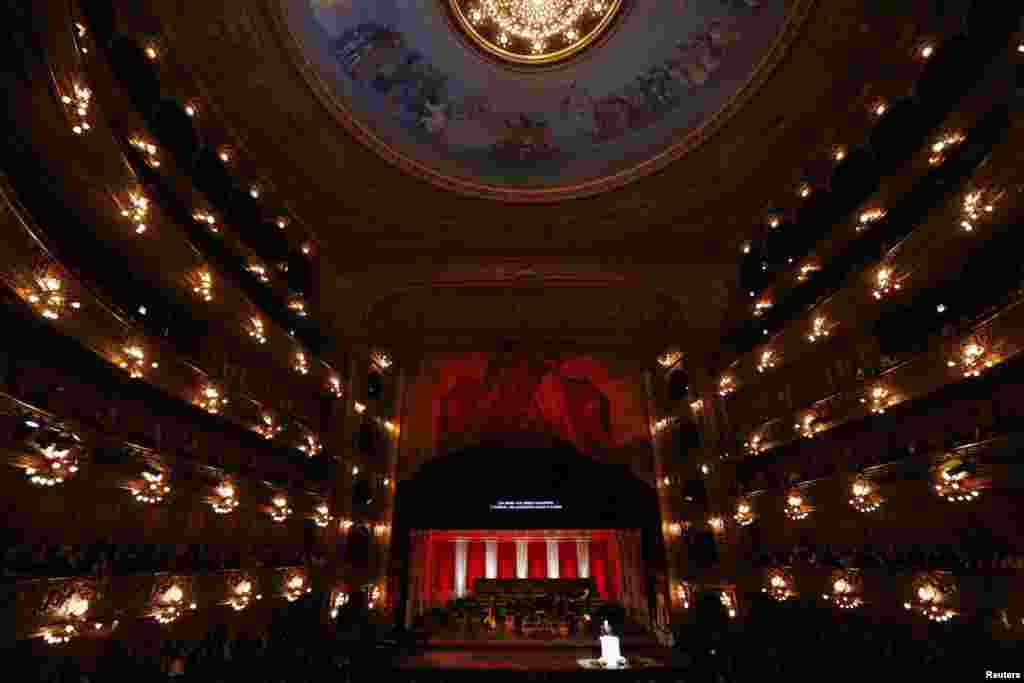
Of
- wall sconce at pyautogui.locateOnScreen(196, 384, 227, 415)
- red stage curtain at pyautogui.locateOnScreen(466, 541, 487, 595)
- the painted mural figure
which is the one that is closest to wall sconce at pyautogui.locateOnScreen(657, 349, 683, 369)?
the painted mural figure

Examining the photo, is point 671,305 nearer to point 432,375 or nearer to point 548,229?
point 548,229

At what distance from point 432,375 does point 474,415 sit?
8.13 feet

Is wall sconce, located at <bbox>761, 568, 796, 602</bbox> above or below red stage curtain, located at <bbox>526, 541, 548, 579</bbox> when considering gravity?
below

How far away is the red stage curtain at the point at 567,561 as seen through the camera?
25.4 m

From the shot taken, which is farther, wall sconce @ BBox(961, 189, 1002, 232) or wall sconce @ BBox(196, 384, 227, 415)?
wall sconce @ BBox(196, 384, 227, 415)

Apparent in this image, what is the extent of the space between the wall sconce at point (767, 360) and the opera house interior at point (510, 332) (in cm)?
8

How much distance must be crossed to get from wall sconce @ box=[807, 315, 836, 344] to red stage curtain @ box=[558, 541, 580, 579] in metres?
17.2

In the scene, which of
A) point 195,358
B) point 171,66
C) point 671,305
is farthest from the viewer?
point 671,305

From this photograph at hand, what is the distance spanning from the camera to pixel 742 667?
469 inches

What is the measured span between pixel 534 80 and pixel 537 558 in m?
22.3

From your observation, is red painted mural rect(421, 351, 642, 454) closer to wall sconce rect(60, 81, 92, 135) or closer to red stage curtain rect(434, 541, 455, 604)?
red stage curtain rect(434, 541, 455, 604)

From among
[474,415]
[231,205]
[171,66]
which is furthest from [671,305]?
[171,66]

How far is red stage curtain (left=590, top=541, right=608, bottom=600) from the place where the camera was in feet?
81.1

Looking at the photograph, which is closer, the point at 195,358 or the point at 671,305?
the point at 195,358
